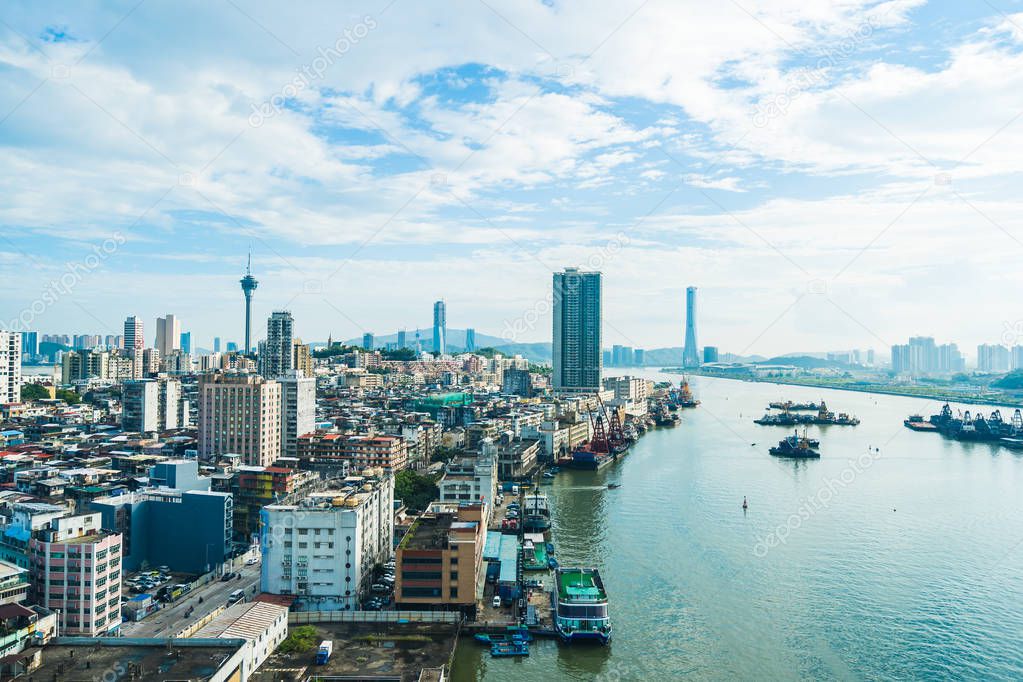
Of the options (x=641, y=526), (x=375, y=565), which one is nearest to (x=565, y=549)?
(x=641, y=526)

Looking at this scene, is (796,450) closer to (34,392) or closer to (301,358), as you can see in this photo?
(301,358)

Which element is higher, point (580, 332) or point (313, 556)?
point (580, 332)

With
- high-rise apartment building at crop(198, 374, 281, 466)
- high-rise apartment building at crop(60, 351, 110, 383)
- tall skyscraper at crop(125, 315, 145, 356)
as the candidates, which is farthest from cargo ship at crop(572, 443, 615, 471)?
tall skyscraper at crop(125, 315, 145, 356)

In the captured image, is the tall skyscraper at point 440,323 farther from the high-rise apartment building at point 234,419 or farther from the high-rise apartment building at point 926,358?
the high-rise apartment building at point 234,419

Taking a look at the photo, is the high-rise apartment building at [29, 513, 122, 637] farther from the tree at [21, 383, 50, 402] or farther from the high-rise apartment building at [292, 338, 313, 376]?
the high-rise apartment building at [292, 338, 313, 376]

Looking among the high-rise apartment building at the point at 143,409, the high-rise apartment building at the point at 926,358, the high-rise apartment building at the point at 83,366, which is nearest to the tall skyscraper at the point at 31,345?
the high-rise apartment building at the point at 83,366

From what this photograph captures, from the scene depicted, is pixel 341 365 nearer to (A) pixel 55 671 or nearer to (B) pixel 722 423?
(B) pixel 722 423

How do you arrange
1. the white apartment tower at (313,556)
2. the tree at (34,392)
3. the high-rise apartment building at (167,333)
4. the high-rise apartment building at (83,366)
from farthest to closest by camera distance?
the high-rise apartment building at (167,333), the high-rise apartment building at (83,366), the tree at (34,392), the white apartment tower at (313,556)
